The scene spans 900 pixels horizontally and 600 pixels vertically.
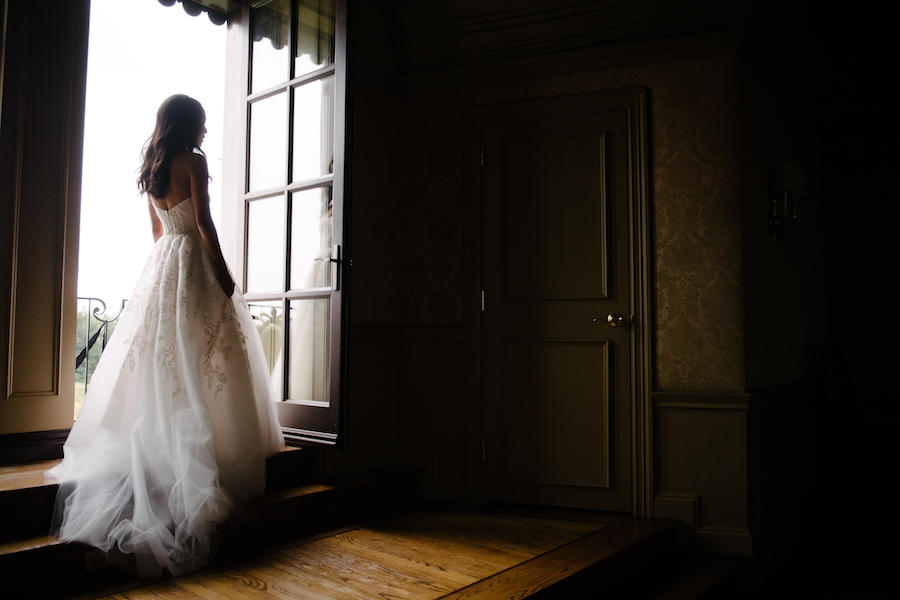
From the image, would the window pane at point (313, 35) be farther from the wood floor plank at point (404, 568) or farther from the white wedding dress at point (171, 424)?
the wood floor plank at point (404, 568)

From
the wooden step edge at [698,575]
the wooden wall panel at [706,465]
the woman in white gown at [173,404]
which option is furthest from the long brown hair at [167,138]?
the wooden step edge at [698,575]

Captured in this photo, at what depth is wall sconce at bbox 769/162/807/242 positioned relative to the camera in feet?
11.5

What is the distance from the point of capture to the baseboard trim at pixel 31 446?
286 cm

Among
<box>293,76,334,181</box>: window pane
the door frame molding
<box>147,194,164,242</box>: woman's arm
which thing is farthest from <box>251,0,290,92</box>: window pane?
the door frame molding

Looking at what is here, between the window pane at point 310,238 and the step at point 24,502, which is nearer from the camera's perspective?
the step at point 24,502

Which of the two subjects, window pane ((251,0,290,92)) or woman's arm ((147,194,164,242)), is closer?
woman's arm ((147,194,164,242))

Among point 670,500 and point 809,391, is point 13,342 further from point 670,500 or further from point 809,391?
point 809,391

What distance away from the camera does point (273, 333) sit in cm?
332

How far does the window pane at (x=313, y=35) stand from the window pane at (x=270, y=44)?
8 centimetres

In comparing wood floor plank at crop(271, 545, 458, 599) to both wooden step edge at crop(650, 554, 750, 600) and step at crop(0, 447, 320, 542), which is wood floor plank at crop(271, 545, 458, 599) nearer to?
step at crop(0, 447, 320, 542)

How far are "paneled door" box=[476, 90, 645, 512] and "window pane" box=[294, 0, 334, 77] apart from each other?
898 mm

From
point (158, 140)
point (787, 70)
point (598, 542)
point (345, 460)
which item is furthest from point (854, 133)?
point (158, 140)

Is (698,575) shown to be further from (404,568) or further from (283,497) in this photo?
(283,497)

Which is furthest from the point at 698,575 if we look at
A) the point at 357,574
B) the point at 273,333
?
the point at 273,333
